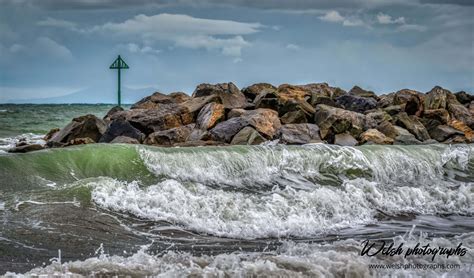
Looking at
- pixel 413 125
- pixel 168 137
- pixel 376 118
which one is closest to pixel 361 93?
pixel 376 118

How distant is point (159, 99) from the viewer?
21.7m

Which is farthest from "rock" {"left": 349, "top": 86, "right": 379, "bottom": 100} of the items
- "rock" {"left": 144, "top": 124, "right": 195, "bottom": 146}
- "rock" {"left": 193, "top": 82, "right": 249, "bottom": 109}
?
"rock" {"left": 144, "top": 124, "right": 195, "bottom": 146}

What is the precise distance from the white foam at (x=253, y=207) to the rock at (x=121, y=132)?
6375 mm

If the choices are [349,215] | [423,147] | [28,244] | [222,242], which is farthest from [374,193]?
[28,244]

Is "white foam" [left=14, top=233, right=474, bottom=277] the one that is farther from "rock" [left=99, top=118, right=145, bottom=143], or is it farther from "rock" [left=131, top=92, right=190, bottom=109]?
"rock" [left=131, top=92, right=190, bottom=109]

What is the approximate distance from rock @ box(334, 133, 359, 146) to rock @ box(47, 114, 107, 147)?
7062 millimetres

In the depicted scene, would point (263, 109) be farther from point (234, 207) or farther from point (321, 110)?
point (234, 207)

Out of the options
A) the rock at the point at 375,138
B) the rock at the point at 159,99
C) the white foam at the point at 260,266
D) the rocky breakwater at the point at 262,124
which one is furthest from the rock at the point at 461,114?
the white foam at the point at 260,266

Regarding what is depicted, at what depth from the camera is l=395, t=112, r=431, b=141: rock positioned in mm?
18578

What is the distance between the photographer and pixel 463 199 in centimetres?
1152

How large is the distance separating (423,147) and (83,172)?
9293 millimetres

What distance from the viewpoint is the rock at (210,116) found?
54.7 ft

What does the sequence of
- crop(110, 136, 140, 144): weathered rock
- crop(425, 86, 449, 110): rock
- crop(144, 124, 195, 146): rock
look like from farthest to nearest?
crop(425, 86, 449, 110): rock → crop(144, 124, 195, 146): rock → crop(110, 136, 140, 144): weathered rock

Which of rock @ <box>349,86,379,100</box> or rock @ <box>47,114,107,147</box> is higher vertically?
rock @ <box>349,86,379,100</box>
